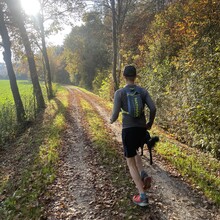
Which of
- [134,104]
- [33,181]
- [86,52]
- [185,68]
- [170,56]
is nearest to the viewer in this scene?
[134,104]

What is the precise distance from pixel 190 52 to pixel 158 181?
8.77 metres

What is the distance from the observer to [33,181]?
23.0ft

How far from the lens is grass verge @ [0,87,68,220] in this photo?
5590mm

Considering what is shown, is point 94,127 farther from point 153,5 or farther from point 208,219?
point 153,5

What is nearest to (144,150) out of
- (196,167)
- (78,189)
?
(196,167)

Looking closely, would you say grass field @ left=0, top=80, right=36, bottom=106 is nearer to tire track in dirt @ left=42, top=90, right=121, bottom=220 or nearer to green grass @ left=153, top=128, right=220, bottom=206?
tire track in dirt @ left=42, top=90, right=121, bottom=220

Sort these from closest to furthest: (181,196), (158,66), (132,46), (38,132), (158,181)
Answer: (181,196), (158,181), (38,132), (158,66), (132,46)

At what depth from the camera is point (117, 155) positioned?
27.9 ft

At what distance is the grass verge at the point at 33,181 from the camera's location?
5.59m

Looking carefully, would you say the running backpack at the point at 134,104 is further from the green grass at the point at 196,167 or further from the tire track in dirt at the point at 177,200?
the green grass at the point at 196,167

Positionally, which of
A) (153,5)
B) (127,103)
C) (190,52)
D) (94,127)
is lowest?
(94,127)

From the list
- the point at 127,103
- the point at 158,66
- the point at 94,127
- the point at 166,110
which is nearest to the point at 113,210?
the point at 127,103

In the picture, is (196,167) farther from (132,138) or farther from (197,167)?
(132,138)

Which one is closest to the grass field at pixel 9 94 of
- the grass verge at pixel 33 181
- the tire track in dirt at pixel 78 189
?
the grass verge at pixel 33 181
